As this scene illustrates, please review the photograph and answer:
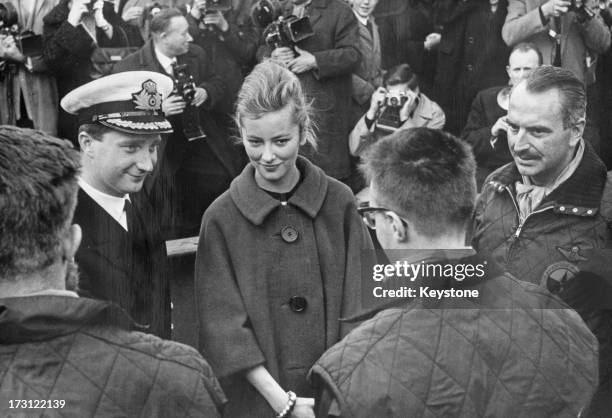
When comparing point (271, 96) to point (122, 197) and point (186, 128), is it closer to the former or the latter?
point (186, 128)

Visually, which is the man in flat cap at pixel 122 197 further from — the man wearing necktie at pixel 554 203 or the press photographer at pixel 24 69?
the man wearing necktie at pixel 554 203

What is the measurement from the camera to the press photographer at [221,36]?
14.2ft

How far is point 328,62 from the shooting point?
4340mm

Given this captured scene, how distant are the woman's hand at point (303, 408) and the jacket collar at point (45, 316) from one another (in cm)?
95

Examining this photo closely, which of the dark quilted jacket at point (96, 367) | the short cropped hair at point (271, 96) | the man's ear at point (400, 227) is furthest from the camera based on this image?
the short cropped hair at point (271, 96)

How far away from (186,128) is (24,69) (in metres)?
0.74

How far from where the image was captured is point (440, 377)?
149 inches

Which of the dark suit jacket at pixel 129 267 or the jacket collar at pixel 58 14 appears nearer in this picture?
the dark suit jacket at pixel 129 267

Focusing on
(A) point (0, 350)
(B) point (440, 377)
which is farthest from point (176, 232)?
(B) point (440, 377)

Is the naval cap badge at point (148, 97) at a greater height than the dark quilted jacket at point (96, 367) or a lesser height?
greater

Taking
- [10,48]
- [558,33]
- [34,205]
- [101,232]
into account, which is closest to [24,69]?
[10,48]

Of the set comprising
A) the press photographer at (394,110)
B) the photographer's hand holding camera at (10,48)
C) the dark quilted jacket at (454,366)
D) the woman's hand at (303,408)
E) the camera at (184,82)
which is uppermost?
the photographer's hand holding camera at (10,48)

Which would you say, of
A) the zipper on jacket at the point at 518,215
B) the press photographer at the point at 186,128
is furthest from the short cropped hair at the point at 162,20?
the zipper on jacket at the point at 518,215

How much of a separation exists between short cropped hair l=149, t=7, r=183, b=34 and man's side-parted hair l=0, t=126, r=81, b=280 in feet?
3.24
